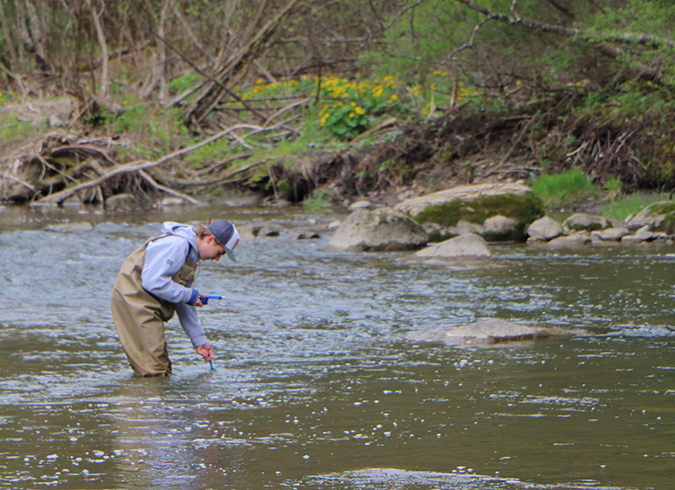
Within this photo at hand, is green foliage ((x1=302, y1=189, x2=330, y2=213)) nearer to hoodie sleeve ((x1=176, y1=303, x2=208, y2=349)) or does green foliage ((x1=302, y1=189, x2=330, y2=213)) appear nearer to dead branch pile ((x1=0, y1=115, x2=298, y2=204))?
dead branch pile ((x1=0, y1=115, x2=298, y2=204))

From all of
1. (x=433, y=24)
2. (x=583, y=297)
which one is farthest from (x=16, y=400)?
(x=433, y=24)

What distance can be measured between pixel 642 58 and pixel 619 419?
35.1 ft

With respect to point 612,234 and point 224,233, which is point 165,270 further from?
point 612,234

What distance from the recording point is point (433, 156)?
16969 millimetres

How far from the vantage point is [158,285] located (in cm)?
496

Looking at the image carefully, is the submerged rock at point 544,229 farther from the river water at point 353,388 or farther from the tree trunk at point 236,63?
the tree trunk at point 236,63

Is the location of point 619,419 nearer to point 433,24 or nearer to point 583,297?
point 583,297

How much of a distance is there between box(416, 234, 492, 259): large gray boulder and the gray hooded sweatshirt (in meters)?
5.63

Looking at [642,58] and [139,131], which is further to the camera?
[139,131]

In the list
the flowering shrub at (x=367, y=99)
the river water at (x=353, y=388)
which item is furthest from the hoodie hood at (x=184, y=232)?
the flowering shrub at (x=367, y=99)

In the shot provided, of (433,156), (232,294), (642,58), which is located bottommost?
(232,294)

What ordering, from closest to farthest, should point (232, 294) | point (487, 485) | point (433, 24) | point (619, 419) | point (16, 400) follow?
point (487, 485) → point (619, 419) → point (16, 400) → point (232, 294) → point (433, 24)

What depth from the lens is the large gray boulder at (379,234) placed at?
11254 mm

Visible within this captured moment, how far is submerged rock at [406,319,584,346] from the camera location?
587cm
